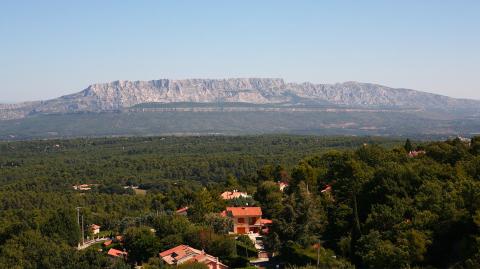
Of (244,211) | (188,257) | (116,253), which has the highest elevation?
(188,257)

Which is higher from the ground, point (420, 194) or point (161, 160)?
point (420, 194)

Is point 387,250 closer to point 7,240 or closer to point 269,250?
point 269,250

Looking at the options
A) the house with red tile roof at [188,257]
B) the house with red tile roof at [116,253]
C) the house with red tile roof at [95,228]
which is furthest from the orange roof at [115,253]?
the house with red tile roof at [95,228]

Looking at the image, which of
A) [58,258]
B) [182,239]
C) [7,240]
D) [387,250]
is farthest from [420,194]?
[7,240]

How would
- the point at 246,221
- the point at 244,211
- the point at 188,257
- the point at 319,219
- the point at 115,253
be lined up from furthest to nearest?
Result: the point at 244,211 < the point at 246,221 < the point at 115,253 < the point at 319,219 < the point at 188,257

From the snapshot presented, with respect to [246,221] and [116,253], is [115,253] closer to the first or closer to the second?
[116,253]

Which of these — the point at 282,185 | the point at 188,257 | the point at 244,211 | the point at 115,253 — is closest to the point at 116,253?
the point at 115,253

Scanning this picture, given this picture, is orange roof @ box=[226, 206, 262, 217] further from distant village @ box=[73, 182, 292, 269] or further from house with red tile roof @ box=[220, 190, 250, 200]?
house with red tile roof @ box=[220, 190, 250, 200]
